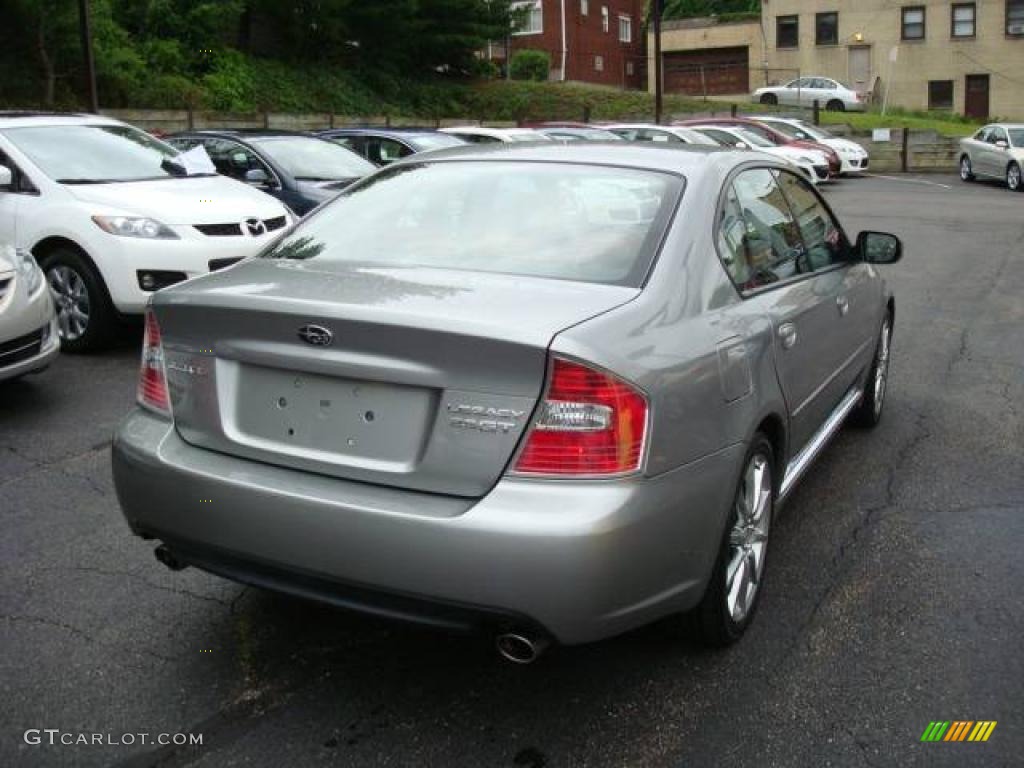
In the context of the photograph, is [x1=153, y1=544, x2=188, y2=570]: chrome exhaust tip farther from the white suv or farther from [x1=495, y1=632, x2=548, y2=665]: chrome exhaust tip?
the white suv

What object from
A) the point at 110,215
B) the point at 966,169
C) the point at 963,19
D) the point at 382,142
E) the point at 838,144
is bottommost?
the point at 966,169

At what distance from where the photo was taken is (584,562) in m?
2.69

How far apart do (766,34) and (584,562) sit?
179ft

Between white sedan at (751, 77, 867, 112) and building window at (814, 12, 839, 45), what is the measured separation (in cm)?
512

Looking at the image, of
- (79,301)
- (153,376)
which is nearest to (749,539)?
(153,376)

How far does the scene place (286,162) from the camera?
1127 cm

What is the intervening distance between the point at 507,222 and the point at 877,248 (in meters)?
2.35

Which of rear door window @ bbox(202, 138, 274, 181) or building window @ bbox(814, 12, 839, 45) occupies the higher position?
building window @ bbox(814, 12, 839, 45)

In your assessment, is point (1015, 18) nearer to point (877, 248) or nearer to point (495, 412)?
point (877, 248)

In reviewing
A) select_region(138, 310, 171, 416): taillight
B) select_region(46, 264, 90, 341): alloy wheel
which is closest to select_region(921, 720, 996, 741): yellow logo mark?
select_region(138, 310, 171, 416): taillight

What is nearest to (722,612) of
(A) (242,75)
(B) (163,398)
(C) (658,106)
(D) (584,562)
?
(D) (584,562)

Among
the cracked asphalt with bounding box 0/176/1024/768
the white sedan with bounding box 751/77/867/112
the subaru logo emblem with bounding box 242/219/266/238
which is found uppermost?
the white sedan with bounding box 751/77/867/112

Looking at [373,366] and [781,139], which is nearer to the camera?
[373,366]

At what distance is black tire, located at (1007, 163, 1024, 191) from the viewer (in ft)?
79.4
